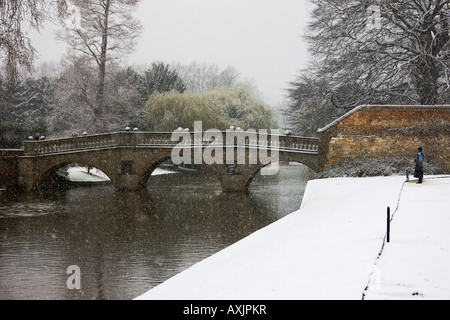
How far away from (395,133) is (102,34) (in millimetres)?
20250

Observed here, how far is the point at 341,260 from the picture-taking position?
6.93 m

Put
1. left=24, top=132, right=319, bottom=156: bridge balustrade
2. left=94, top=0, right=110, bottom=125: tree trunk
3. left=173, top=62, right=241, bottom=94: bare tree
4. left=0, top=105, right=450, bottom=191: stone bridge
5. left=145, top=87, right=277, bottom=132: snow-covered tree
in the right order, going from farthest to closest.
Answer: left=173, top=62, right=241, bottom=94: bare tree → left=145, top=87, right=277, bottom=132: snow-covered tree → left=94, top=0, right=110, bottom=125: tree trunk → left=24, top=132, right=319, bottom=156: bridge balustrade → left=0, top=105, right=450, bottom=191: stone bridge

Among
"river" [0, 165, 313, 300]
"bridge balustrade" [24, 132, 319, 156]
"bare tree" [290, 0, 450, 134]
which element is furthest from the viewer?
"bridge balustrade" [24, 132, 319, 156]

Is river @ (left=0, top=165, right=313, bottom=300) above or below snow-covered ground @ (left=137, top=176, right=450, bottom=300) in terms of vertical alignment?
below

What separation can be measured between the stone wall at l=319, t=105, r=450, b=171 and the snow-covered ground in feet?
21.3

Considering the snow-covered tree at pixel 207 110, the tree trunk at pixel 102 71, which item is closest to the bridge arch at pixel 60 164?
the tree trunk at pixel 102 71

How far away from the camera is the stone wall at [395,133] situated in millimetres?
17891

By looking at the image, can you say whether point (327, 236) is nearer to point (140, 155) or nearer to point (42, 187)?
point (140, 155)

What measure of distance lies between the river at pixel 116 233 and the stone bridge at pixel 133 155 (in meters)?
1.11

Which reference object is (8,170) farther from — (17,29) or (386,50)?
(386,50)

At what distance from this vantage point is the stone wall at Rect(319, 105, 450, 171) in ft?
58.7

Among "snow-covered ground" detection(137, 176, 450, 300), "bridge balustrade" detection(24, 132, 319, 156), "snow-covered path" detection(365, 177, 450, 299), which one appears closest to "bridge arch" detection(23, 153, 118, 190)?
"bridge balustrade" detection(24, 132, 319, 156)

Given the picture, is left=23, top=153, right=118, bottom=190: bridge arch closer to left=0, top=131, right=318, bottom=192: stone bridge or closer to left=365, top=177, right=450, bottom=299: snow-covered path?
left=0, top=131, right=318, bottom=192: stone bridge

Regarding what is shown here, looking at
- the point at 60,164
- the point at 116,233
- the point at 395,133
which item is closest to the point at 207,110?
the point at 60,164
